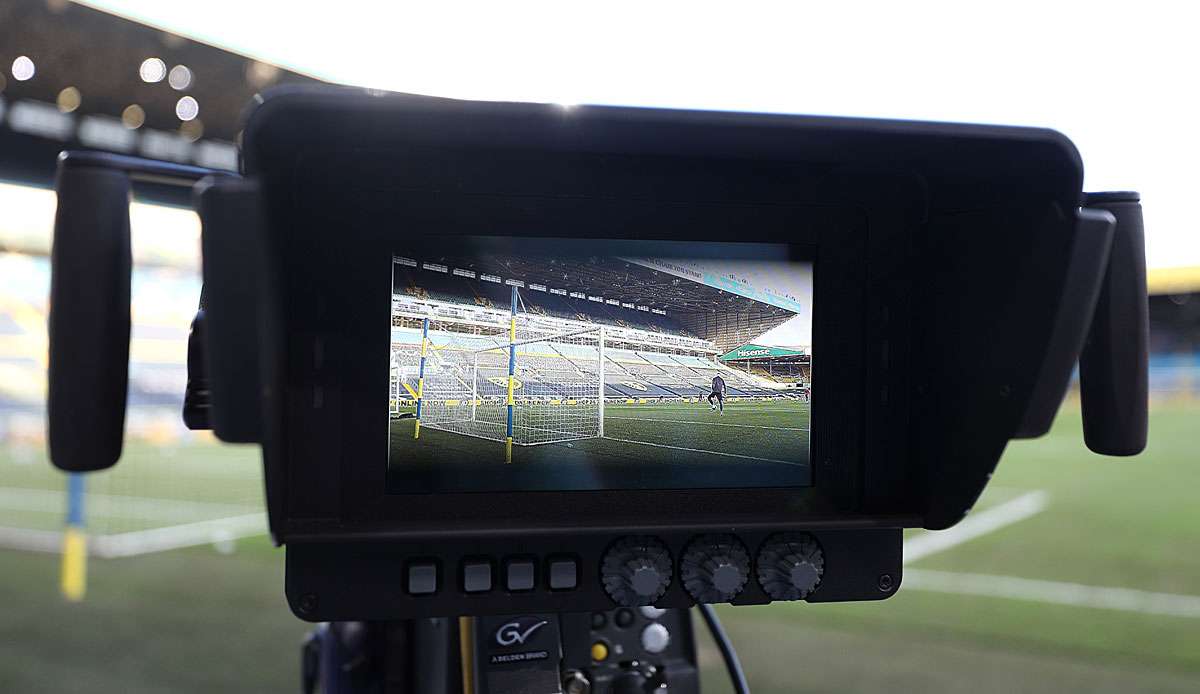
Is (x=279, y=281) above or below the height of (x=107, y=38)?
below

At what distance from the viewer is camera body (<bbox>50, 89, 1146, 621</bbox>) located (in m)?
1.08

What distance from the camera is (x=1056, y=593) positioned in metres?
6.57

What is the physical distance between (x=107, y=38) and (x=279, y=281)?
252 inches

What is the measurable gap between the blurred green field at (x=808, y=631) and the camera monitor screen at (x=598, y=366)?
1799 mm

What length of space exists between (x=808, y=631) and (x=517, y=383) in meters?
4.33

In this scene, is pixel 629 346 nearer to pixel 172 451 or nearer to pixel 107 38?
pixel 107 38

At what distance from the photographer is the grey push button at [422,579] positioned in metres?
1.24

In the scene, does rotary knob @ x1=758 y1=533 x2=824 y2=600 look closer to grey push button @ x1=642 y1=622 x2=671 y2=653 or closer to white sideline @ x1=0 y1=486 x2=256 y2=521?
grey push button @ x1=642 y1=622 x2=671 y2=653

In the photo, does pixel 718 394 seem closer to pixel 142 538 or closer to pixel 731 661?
pixel 731 661

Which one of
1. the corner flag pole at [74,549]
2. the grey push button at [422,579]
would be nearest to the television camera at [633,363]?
the grey push button at [422,579]

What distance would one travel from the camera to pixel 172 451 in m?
14.2

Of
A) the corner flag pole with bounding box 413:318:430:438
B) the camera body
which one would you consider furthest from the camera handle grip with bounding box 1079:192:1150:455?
the corner flag pole with bounding box 413:318:430:438

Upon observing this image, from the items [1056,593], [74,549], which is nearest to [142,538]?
[74,549]

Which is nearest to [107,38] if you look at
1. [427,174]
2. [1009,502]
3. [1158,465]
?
[427,174]
